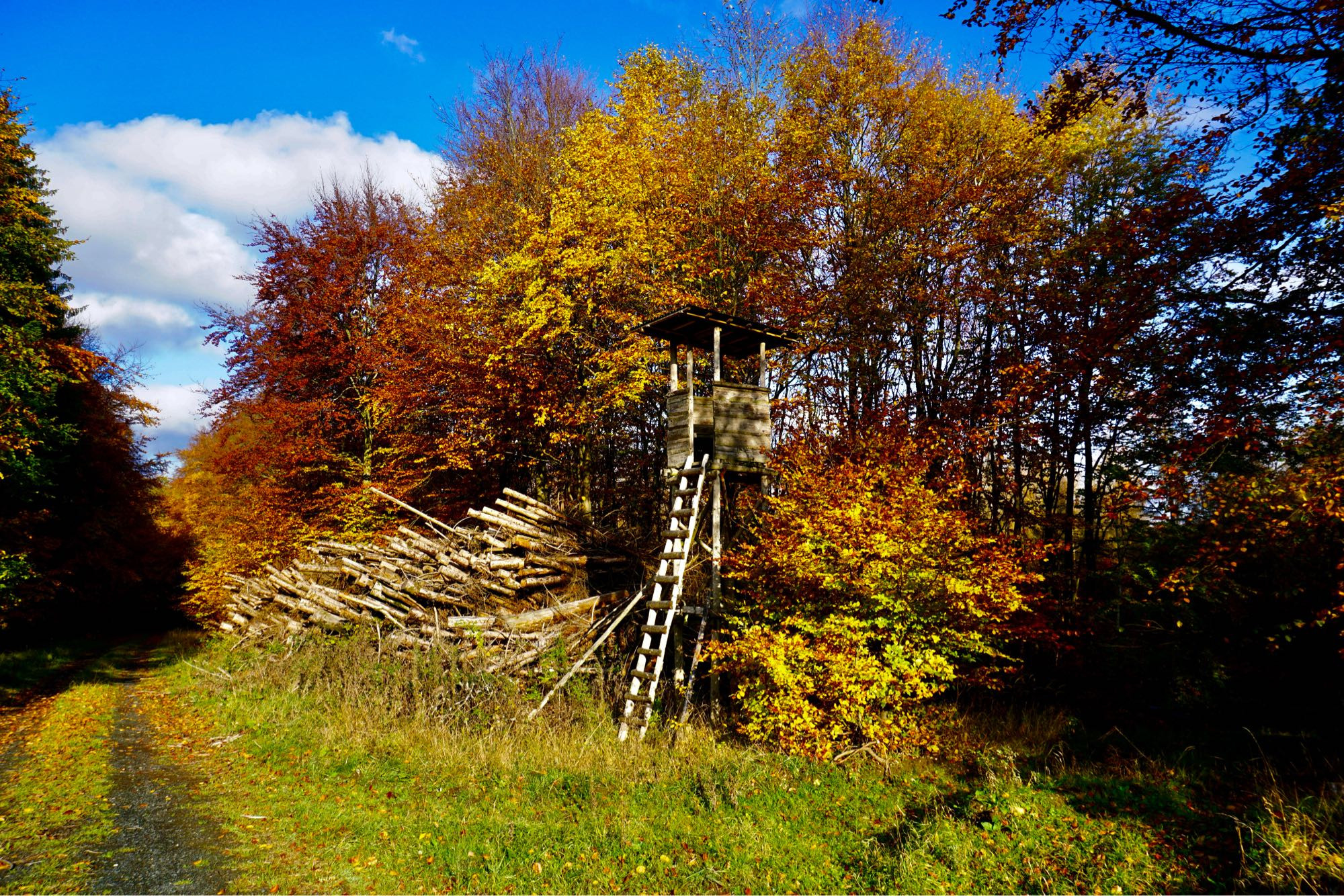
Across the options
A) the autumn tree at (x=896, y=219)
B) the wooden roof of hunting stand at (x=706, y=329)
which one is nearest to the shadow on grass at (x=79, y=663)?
the wooden roof of hunting stand at (x=706, y=329)

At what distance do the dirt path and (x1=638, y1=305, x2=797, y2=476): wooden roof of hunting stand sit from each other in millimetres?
8600

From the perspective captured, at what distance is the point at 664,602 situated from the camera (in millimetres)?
11555

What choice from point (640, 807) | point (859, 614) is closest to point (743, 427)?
point (859, 614)

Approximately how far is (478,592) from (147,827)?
5.58 metres

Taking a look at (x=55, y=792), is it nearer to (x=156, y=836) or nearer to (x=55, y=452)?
(x=156, y=836)

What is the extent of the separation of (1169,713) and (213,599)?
27.5 metres

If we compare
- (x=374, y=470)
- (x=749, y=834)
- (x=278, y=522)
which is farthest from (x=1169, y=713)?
(x=278, y=522)

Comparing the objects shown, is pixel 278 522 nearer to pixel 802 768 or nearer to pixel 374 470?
pixel 374 470

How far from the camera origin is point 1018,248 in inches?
648

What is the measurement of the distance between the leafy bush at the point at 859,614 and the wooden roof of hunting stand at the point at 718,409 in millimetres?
2371

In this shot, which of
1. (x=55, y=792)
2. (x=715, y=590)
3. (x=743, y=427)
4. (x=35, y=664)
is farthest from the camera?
(x=35, y=664)

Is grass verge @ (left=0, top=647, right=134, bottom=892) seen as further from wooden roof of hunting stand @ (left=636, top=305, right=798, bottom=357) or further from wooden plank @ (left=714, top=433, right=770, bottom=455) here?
wooden roof of hunting stand @ (left=636, top=305, right=798, bottom=357)

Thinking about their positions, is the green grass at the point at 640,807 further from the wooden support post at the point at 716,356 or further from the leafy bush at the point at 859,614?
the wooden support post at the point at 716,356

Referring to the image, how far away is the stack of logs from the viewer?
37.1ft
